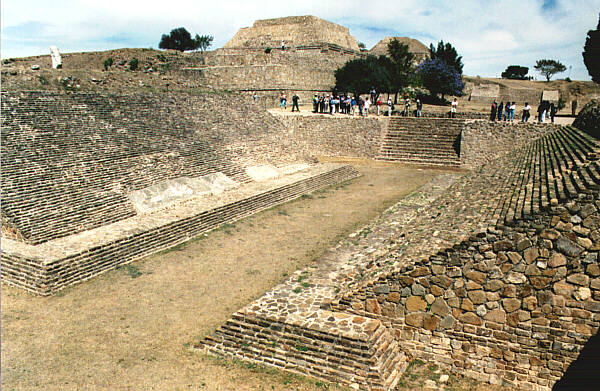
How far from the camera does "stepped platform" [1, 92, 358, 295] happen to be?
794cm

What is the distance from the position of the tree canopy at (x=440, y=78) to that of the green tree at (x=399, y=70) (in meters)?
0.89

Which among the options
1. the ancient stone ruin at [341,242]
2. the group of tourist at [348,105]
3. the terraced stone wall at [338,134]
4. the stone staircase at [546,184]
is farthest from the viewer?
the group of tourist at [348,105]

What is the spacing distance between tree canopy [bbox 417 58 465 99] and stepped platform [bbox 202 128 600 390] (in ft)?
76.6

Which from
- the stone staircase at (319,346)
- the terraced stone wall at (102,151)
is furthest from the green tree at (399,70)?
the stone staircase at (319,346)

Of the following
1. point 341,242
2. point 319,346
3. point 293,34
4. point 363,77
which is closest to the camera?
point 319,346

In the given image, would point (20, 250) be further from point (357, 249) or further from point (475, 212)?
point (475, 212)

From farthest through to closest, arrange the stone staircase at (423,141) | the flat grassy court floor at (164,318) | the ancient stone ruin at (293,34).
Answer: the ancient stone ruin at (293,34) → the stone staircase at (423,141) → the flat grassy court floor at (164,318)

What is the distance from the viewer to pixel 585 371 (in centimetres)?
452

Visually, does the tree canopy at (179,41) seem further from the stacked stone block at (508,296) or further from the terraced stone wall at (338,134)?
the stacked stone block at (508,296)

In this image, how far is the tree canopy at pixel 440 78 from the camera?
27.6m

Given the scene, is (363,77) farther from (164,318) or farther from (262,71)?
(164,318)

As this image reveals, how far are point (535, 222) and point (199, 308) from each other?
4.70m

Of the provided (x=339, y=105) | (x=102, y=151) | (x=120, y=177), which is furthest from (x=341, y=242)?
(x=339, y=105)

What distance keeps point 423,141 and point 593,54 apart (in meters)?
13.6
